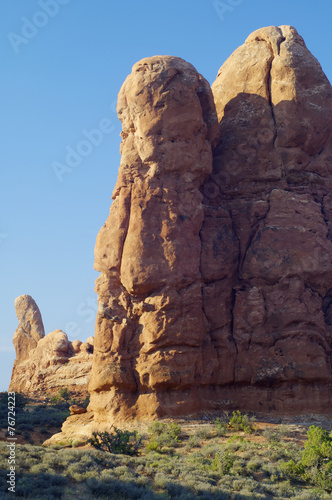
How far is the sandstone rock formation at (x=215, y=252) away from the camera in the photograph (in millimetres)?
22391

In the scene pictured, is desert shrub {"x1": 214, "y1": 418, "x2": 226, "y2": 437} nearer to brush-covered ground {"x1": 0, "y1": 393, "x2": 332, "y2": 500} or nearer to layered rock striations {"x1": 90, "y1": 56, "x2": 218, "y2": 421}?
brush-covered ground {"x1": 0, "y1": 393, "x2": 332, "y2": 500}

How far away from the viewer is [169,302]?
73.1ft

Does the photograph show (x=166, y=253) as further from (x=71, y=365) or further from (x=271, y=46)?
(x=71, y=365)

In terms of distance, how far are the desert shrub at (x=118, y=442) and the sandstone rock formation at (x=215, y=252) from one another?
4.96 feet

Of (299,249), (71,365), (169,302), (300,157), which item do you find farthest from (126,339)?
(71,365)

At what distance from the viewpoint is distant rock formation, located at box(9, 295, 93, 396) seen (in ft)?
→ 132

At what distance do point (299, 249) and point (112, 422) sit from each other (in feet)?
32.7

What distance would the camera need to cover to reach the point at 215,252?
24.5 metres

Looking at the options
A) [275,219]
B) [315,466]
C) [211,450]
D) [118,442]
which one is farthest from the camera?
[275,219]

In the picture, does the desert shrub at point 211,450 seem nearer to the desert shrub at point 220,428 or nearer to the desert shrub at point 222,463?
the desert shrub at point 222,463

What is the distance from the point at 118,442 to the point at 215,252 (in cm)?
882

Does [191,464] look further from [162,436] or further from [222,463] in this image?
[162,436]

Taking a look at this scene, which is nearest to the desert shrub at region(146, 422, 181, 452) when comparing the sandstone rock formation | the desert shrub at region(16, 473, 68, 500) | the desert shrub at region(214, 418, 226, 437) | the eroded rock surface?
the eroded rock surface

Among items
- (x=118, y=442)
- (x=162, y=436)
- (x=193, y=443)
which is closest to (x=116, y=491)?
(x=118, y=442)
